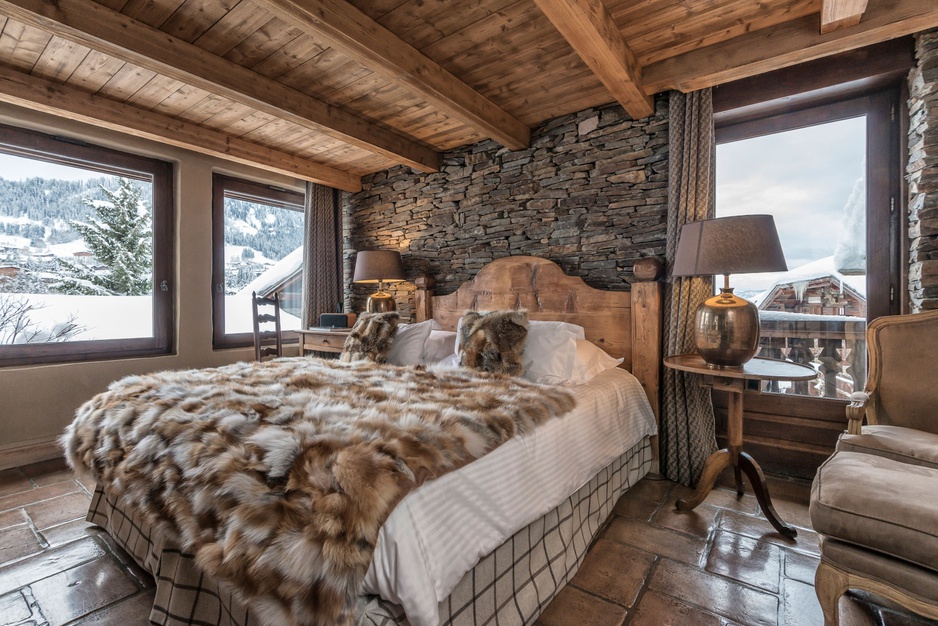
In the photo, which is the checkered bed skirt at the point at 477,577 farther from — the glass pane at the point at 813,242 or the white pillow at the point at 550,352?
the glass pane at the point at 813,242

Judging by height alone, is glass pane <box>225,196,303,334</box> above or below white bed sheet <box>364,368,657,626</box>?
above

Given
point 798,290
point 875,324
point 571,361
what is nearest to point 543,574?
point 571,361

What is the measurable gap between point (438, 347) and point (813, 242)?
235 centimetres

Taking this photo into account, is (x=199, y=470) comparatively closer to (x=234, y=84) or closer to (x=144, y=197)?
(x=234, y=84)

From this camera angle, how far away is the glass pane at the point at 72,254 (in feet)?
9.60

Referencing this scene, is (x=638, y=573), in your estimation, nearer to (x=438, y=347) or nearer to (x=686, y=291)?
(x=686, y=291)

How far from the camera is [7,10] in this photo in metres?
1.79

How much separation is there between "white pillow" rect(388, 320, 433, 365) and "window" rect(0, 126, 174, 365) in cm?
209

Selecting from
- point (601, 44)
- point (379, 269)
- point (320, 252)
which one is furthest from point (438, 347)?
point (320, 252)

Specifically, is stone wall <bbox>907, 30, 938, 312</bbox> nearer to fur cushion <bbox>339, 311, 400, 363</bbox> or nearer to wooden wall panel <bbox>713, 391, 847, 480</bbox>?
wooden wall panel <bbox>713, 391, 847, 480</bbox>

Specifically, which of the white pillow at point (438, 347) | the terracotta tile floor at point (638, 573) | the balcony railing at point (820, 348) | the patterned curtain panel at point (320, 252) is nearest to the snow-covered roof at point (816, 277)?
the balcony railing at point (820, 348)

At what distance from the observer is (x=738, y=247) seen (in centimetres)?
197

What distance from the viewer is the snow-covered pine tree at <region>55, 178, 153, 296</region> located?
10.5 ft

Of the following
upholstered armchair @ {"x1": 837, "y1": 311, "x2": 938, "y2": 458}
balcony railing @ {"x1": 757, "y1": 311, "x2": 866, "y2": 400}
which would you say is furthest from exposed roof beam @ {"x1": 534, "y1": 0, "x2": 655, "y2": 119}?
upholstered armchair @ {"x1": 837, "y1": 311, "x2": 938, "y2": 458}
